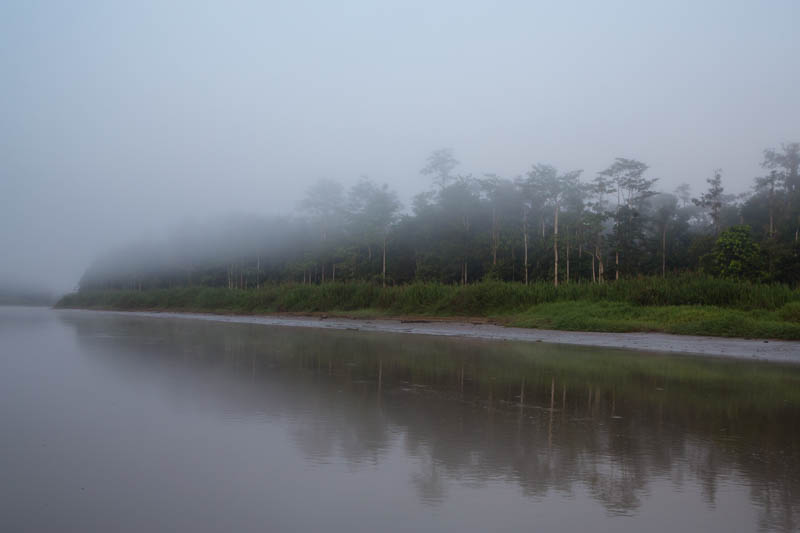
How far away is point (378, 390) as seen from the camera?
6.78m

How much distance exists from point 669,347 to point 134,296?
44013mm

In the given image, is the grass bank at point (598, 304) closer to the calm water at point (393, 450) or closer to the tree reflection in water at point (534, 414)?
the tree reflection in water at point (534, 414)

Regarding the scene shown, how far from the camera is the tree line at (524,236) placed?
3422cm

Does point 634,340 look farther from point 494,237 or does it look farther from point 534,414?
point 494,237

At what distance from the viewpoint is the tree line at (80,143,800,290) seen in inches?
1347

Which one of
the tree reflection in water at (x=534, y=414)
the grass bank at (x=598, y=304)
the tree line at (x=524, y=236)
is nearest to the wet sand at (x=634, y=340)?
the grass bank at (x=598, y=304)

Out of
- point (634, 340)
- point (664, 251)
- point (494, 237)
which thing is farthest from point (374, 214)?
point (634, 340)

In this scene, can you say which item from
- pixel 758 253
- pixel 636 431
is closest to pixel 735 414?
pixel 636 431

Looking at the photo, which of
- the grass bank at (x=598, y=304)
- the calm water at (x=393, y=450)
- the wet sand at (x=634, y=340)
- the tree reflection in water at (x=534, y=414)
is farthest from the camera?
the grass bank at (x=598, y=304)

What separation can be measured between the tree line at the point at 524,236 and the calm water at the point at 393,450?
86.4 ft

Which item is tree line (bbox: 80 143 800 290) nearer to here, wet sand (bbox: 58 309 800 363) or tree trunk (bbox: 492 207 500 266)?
tree trunk (bbox: 492 207 500 266)

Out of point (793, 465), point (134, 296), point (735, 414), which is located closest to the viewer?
point (793, 465)

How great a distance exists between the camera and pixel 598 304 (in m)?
18.6

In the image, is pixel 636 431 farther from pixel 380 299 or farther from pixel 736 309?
pixel 380 299
